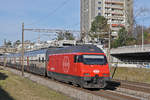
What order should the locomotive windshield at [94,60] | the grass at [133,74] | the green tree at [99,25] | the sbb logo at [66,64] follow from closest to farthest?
the locomotive windshield at [94,60] → the sbb logo at [66,64] → the grass at [133,74] → the green tree at [99,25]

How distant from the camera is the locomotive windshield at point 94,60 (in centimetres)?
1702

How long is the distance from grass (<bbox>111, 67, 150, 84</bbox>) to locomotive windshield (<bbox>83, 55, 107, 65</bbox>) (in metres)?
13.8

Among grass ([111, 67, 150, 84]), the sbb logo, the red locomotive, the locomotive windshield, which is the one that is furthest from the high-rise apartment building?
the locomotive windshield

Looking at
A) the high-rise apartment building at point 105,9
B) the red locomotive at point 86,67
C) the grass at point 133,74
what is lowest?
the grass at point 133,74

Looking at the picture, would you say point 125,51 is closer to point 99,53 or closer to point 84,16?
point 99,53

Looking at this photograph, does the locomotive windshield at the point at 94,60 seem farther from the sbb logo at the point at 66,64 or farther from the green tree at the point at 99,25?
the green tree at the point at 99,25

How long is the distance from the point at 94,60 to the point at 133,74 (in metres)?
17.7

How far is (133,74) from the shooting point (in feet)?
109

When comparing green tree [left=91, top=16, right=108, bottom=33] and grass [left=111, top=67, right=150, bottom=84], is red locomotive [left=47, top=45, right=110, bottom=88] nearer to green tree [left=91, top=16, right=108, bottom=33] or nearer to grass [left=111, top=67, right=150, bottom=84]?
grass [left=111, top=67, right=150, bottom=84]

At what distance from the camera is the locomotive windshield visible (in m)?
17.0

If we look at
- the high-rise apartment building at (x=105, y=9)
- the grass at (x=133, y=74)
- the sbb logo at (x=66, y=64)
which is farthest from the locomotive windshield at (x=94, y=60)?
the high-rise apartment building at (x=105, y=9)

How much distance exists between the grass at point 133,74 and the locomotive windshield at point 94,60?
13.8 meters

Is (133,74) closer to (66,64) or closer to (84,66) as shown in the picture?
(66,64)

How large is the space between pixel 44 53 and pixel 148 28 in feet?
218
